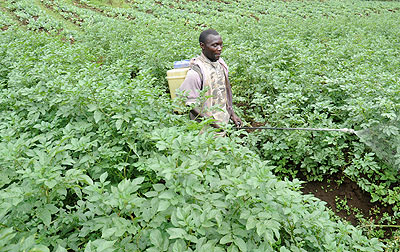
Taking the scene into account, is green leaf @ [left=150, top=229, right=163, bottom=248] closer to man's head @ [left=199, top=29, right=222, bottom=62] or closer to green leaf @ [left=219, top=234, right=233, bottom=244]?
green leaf @ [left=219, top=234, right=233, bottom=244]

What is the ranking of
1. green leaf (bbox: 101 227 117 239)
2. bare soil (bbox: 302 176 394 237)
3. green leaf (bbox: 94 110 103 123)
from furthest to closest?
bare soil (bbox: 302 176 394 237) < green leaf (bbox: 94 110 103 123) < green leaf (bbox: 101 227 117 239)

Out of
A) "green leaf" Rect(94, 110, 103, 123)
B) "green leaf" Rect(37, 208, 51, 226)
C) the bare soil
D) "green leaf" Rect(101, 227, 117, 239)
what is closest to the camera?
"green leaf" Rect(101, 227, 117, 239)

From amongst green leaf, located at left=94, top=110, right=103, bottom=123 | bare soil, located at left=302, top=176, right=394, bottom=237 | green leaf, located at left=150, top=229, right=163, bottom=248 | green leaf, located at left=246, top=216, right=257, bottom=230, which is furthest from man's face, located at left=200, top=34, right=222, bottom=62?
green leaf, located at left=150, top=229, right=163, bottom=248

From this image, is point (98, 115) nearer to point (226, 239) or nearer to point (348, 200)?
point (226, 239)

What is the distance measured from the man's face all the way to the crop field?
68 centimetres

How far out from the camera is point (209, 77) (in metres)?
3.28

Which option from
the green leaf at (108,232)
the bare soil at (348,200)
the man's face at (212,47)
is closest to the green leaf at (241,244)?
the green leaf at (108,232)

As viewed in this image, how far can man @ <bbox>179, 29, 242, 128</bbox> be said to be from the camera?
312cm

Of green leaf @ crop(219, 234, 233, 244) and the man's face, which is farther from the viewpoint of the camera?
the man's face

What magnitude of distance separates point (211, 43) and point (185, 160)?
5.76ft

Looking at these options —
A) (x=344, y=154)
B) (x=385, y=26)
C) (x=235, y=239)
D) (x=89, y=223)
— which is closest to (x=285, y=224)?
(x=235, y=239)

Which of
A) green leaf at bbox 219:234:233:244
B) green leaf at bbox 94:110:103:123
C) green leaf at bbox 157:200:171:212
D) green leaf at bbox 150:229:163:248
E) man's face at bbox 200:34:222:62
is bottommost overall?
green leaf at bbox 219:234:233:244

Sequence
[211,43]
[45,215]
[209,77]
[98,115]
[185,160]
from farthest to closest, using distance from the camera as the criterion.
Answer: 1. [209,77]
2. [211,43]
3. [98,115]
4. [185,160]
5. [45,215]

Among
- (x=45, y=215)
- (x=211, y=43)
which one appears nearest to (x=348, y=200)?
(x=211, y=43)
